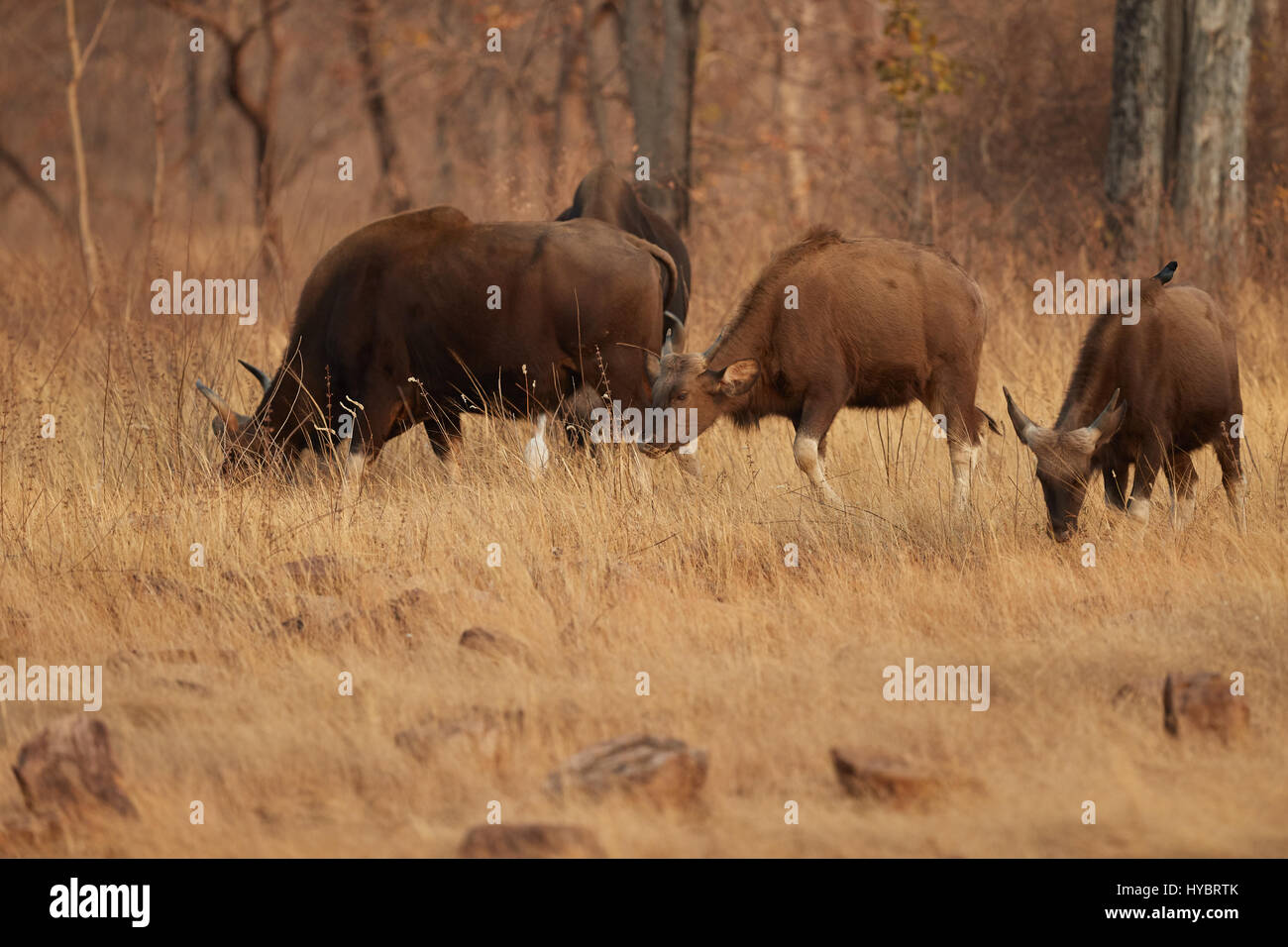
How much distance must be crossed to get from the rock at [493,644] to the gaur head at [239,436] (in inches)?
114

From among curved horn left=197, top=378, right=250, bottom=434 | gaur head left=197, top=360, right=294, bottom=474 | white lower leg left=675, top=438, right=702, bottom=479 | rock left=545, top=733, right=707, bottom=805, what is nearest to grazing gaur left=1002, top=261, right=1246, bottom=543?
white lower leg left=675, top=438, right=702, bottom=479

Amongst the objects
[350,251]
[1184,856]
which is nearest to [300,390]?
[350,251]

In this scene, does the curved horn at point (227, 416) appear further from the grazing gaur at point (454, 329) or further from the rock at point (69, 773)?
the rock at point (69, 773)

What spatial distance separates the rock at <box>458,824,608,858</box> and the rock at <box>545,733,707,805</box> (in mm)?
307

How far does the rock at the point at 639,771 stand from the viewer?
14.0 ft

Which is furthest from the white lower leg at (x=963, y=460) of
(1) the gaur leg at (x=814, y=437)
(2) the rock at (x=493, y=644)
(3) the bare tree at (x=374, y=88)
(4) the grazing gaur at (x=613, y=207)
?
(3) the bare tree at (x=374, y=88)

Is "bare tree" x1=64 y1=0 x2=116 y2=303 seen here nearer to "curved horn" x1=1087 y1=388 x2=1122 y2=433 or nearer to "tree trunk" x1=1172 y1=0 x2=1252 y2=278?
"curved horn" x1=1087 y1=388 x2=1122 y2=433

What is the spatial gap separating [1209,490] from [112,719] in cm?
522

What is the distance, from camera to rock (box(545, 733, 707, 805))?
4.26 meters

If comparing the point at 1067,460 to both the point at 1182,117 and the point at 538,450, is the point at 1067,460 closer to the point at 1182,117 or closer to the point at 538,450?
the point at 538,450

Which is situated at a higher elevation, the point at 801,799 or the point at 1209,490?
the point at 1209,490

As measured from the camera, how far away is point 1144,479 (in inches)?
269
